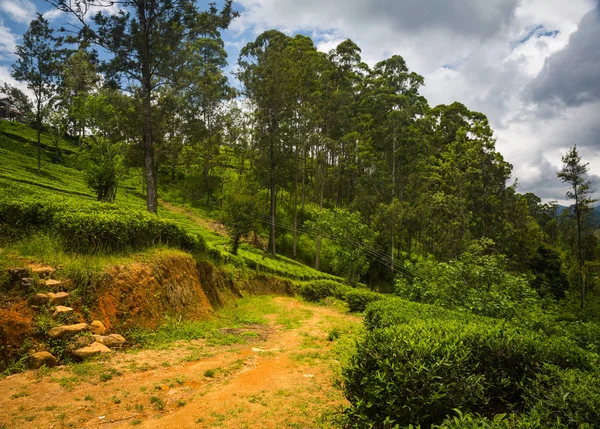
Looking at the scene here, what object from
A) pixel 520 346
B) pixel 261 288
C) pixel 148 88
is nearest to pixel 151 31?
pixel 148 88

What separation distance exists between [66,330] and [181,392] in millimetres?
2843

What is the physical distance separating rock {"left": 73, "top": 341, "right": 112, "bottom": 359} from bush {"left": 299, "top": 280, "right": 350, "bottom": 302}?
51.6 feet

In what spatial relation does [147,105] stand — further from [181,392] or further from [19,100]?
[19,100]

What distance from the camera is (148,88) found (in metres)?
15.5

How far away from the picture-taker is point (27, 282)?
22.0 feet

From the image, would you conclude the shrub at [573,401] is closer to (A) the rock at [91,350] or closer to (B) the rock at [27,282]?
(A) the rock at [91,350]

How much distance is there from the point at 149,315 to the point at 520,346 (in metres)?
8.63

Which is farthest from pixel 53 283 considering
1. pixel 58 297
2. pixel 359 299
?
pixel 359 299

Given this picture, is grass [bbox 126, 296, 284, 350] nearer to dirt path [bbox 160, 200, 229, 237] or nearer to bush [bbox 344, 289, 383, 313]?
bush [bbox 344, 289, 383, 313]

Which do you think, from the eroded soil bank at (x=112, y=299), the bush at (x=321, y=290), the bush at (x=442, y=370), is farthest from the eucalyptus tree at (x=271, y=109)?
the bush at (x=442, y=370)

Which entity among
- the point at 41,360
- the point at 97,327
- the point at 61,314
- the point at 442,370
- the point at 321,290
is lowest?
the point at 321,290

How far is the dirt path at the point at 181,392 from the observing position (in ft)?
15.1

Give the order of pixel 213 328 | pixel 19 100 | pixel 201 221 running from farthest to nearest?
1. pixel 19 100
2. pixel 201 221
3. pixel 213 328

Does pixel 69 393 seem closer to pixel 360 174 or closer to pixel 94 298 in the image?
pixel 94 298
